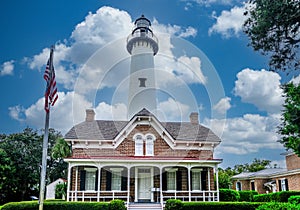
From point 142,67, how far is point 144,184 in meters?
10.8

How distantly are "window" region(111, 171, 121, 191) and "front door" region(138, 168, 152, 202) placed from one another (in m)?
1.36

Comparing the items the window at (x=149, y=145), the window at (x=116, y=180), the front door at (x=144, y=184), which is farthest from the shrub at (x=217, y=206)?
the window at (x=149, y=145)

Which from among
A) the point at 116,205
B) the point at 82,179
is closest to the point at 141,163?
the point at 116,205

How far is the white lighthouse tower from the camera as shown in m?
24.9

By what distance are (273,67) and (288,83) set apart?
848 millimetres

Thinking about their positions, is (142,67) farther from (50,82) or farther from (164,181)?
(50,82)

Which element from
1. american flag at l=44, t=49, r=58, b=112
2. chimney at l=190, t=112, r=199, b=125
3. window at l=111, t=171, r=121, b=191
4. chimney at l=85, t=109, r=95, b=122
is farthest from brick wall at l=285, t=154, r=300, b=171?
american flag at l=44, t=49, r=58, b=112

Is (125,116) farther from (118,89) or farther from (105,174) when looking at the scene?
(105,174)

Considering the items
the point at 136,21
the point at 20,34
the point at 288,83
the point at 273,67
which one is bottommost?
the point at 288,83

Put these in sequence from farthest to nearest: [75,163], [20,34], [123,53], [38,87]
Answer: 1. [123,53]
2. [38,87]
3. [20,34]
4. [75,163]

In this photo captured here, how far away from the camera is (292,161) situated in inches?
1057

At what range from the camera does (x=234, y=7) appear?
1862 centimetres

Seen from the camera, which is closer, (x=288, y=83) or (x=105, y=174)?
(x=288, y=83)

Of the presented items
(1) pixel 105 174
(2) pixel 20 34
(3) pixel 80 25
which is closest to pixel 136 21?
(3) pixel 80 25
